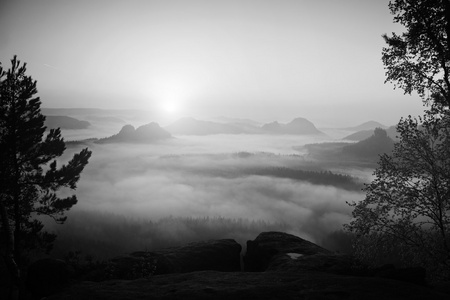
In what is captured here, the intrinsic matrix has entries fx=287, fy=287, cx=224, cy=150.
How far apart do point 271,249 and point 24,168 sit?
31275 millimetres

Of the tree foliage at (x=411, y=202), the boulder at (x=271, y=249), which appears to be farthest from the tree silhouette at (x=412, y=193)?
the boulder at (x=271, y=249)

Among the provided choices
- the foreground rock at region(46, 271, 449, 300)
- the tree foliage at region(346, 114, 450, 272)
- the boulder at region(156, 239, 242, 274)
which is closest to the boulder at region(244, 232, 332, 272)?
the boulder at region(156, 239, 242, 274)

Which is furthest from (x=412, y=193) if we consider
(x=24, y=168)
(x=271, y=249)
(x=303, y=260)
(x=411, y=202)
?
(x=24, y=168)

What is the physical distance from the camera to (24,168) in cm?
2922

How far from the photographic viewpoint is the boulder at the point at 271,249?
37594mm

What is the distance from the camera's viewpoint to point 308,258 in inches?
1152

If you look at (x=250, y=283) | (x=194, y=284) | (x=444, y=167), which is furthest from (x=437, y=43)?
(x=194, y=284)

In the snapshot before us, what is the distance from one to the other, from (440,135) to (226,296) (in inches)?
721

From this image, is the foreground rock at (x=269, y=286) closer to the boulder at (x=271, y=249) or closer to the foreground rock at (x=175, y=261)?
the foreground rock at (x=175, y=261)

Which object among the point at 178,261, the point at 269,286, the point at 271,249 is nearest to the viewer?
the point at 269,286

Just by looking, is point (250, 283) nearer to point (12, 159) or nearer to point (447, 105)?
point (447, 105)

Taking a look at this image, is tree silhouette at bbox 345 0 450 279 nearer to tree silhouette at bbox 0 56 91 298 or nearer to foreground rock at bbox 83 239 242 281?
foreground rock at bbox 83 239 242 281

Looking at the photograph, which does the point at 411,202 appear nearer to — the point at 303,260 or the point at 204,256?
the point at 303,260

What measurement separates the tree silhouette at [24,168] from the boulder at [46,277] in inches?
99.7
